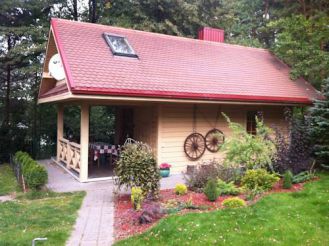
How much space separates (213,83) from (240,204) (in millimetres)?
5740

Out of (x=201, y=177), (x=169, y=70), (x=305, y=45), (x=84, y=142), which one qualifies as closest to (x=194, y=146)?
(x=169, y=70)

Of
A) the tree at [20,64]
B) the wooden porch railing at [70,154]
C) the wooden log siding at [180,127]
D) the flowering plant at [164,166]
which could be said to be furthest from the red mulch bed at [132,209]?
the tree at [20,64]

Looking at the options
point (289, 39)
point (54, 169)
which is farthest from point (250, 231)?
point (289, 39)

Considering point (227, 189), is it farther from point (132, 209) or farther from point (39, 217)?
point (39, 217)

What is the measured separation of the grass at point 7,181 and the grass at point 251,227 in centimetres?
537

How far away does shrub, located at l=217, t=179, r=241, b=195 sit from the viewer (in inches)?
294

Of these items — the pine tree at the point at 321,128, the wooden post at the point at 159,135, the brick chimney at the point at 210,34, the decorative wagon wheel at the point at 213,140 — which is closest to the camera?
the pine tree at the point at 321,128

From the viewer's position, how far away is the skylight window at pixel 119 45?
1081cm

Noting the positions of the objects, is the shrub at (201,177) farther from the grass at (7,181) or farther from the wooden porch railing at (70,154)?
the grass at (7,181)

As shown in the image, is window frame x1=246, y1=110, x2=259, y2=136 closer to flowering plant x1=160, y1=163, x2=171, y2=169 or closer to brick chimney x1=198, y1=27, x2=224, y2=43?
flowering plant x1=160, y1=163, x2=171, y2=169

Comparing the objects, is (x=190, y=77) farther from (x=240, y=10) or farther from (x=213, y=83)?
(x=240, y=10)

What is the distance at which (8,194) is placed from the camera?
8.62 m

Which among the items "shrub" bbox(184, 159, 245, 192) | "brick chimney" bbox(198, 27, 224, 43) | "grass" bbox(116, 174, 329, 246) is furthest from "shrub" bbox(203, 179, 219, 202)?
"brick chimney" bbox(198, 27, 224, 43)

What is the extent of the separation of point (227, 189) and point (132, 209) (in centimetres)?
221
